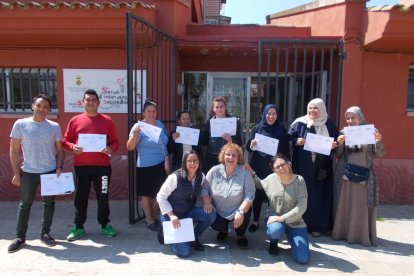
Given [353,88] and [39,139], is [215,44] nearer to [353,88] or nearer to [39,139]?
[353,88]

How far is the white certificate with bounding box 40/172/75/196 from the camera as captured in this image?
3801 mm

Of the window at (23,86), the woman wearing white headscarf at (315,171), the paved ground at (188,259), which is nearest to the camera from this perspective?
the paved ground at (188,259)

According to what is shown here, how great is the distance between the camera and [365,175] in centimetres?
396

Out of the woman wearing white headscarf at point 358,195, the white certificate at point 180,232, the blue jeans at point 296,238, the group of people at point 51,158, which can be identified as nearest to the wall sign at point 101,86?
the group of people at point 51,158

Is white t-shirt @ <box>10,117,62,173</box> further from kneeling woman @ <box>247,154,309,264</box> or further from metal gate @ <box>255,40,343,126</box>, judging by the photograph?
metal gate @ <box>255,40,343,126</box>

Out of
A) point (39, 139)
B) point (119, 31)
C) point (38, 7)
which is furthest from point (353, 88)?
point (38, 7)

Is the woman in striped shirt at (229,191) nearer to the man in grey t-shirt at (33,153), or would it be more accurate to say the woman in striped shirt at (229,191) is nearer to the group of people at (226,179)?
the group of people at (226,179)

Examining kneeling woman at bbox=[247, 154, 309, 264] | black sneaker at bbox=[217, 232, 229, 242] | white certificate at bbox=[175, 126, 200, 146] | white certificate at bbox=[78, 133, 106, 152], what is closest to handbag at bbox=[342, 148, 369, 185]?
kneeling woman at bbox=[247, 154, 309, 264]

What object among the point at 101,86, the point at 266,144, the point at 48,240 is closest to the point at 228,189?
the point at 266,144

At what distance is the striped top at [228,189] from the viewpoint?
150 inches

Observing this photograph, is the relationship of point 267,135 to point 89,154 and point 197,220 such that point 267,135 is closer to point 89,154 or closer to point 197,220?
point 197,220

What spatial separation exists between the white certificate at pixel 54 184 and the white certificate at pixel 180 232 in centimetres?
123

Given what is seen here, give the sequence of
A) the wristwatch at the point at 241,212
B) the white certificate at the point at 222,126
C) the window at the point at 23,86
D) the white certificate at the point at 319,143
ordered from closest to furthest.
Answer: the wristwatch at the point at 241,212 < the white certificate at the point at 319,143 < the white certificate at the point at 222,126 < the window at the point at 23,86

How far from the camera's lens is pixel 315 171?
4227 mm
